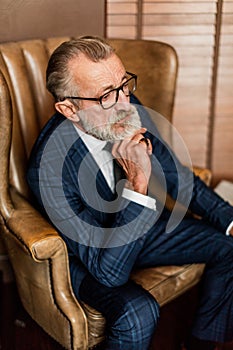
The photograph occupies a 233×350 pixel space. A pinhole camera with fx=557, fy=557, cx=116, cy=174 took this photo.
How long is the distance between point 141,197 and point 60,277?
13.8 inches

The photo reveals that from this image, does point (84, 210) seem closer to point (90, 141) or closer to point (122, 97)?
point (90, 141)

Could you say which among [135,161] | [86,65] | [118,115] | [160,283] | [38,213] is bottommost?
[160,283]

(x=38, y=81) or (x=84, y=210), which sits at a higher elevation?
(x=38, y=81)

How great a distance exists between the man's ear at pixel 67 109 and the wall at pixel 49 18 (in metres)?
0.59

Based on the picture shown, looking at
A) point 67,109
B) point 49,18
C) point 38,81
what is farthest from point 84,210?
point 49,18

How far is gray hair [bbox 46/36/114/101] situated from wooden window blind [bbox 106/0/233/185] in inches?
27.4

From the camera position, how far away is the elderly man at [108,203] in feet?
5.49

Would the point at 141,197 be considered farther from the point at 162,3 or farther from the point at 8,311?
the point at 162,3

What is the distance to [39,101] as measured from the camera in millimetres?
2092

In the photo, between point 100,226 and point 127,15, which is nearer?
point 100,226

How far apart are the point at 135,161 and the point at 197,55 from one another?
101cm

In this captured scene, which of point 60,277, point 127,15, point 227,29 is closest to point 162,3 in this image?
point 127,15

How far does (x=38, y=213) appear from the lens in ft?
5.87

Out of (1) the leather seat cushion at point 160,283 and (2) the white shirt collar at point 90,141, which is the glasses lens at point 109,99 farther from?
(1) the leather seat cushion at point 160,283
